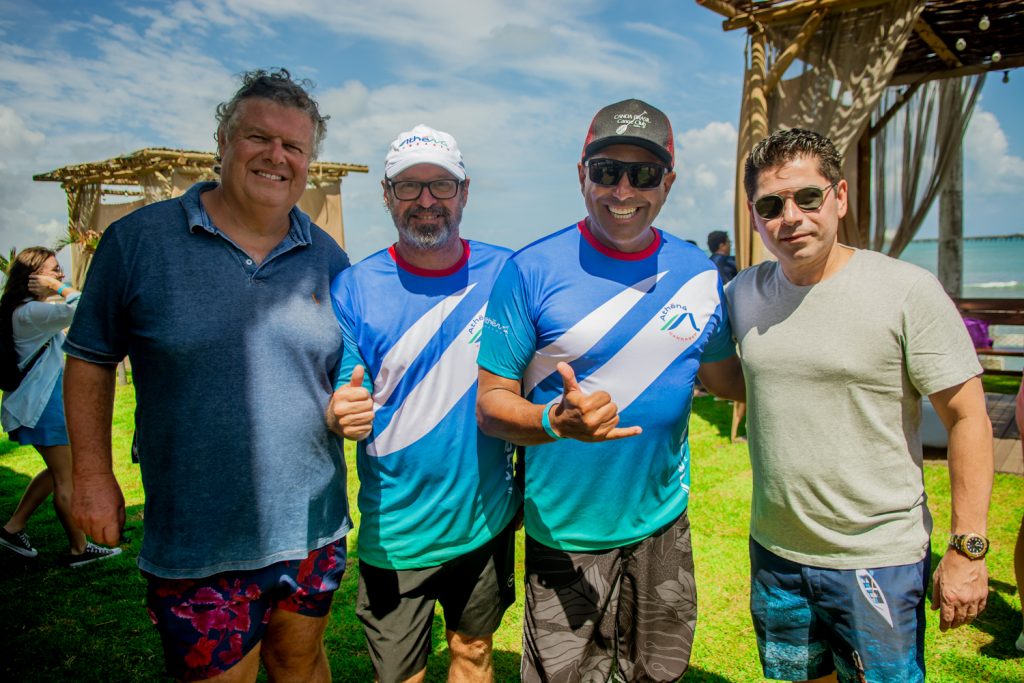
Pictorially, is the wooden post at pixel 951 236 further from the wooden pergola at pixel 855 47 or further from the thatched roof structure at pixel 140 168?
the thatched roof structure at pixel 140 168

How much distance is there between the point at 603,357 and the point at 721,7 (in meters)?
5.30

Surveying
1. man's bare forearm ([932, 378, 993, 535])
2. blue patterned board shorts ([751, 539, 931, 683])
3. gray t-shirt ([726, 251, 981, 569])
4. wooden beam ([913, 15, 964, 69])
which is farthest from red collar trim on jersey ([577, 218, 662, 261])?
wooden beam ([913, 15, 964, 69])

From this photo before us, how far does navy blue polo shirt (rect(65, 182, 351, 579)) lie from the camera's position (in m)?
1.97

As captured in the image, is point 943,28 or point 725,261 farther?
point 725,261

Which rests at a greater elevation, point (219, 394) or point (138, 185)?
point (138, 185)

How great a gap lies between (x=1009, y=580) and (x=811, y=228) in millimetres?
3336

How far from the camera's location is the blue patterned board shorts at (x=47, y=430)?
15.0 feet

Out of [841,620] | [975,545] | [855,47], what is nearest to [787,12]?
[855,47]

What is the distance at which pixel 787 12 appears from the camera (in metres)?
6.20

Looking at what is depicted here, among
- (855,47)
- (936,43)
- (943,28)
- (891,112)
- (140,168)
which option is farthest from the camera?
(140,168)

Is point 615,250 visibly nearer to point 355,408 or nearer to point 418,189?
point 418,189

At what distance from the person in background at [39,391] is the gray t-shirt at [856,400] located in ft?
14.9

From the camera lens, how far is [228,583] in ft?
6.74

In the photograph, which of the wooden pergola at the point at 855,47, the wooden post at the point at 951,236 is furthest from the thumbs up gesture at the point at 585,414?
the wooden post at the point at 951,236
